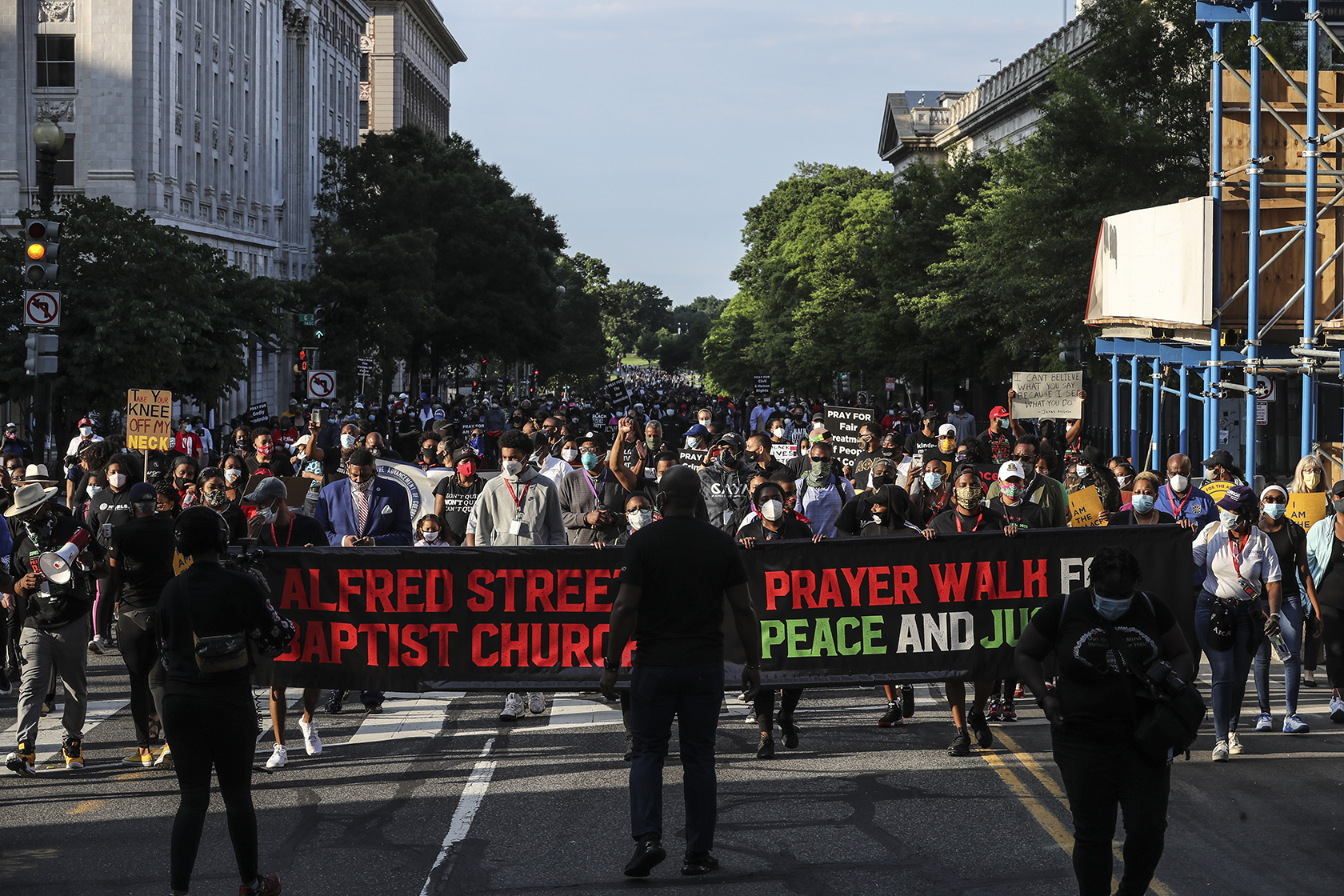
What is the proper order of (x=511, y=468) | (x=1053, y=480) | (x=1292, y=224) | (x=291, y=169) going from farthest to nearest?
(x=291, y=169)
(x=1292, y=224)
(x=1053, y=480)
(x=511, y=468)

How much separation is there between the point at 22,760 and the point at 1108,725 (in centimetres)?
684

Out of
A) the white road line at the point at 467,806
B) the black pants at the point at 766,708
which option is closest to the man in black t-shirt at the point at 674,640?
the white road line at the point at 467,806

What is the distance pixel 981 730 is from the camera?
34.1 feet

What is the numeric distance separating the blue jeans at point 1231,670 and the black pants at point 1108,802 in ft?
13.5

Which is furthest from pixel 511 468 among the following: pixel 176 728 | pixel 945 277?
pixel 945 277

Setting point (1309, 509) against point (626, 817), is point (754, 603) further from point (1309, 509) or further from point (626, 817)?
point (1309, 509)

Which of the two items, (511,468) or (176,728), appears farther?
(511,468)

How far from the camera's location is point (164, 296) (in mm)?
33125

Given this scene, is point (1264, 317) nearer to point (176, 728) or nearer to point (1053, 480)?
point (1053, 480)

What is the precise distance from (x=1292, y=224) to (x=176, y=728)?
2199 centimetres

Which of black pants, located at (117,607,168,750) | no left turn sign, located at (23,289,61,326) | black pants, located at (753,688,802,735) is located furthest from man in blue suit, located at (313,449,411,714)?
no left turn sign, located at (23,289,61,326)

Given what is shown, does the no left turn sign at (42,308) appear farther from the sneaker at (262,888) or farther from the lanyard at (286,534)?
the sneaker at (262,888)

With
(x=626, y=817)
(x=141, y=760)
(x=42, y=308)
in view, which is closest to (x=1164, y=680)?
(x=626, y=817)

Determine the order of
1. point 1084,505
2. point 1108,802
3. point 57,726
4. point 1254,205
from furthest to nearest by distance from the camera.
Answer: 1. point 1254,205
2. point 1084,505
3. point 57,726
4. point 1108,802
